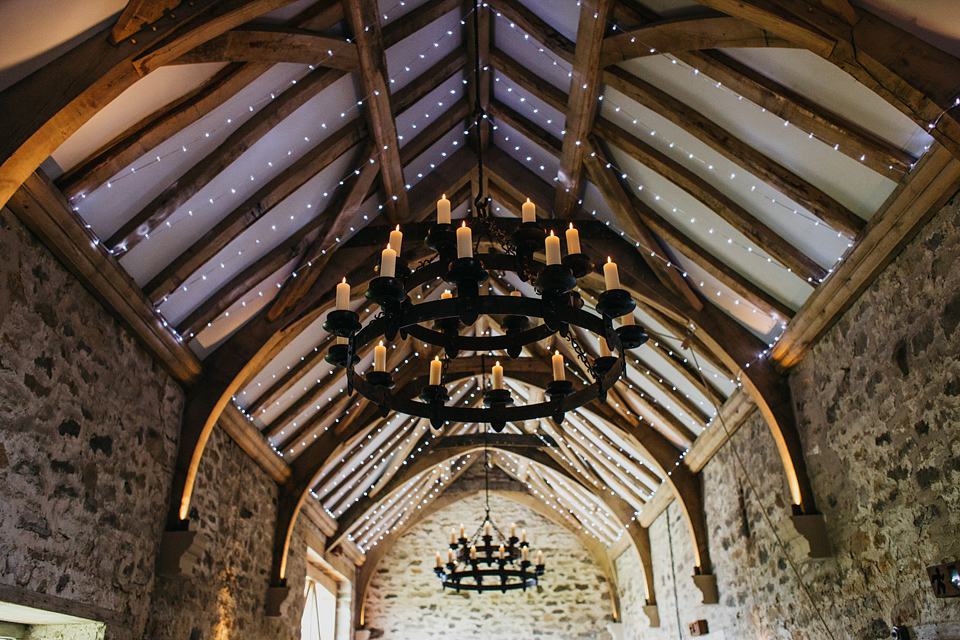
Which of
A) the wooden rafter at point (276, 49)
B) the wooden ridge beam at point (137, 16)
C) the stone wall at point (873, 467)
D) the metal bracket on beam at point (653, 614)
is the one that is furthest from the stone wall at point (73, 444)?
the metal bracket on beam at point (653, 614)

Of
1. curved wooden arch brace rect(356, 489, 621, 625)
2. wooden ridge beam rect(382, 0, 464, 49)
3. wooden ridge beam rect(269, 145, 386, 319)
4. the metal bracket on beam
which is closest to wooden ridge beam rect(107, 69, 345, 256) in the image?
wooden ridge beam rect(382, 0, 464, 49)

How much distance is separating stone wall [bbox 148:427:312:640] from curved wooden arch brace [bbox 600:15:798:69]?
3.97 meters

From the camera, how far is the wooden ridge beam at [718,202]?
3875 mm

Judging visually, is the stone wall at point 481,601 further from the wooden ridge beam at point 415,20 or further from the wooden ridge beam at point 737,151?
the wooden ridge beam at point 415,20

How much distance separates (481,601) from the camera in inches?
395

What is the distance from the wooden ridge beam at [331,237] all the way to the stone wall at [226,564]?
1.26 m

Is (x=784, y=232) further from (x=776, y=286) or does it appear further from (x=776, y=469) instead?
(x=776, y=469)

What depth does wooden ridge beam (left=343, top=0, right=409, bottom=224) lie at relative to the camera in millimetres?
3667

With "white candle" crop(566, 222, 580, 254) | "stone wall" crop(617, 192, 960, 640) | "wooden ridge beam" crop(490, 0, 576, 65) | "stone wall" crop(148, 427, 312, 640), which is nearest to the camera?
"white candle" crop(566, 222, 580, 254)

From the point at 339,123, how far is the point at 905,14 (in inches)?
124

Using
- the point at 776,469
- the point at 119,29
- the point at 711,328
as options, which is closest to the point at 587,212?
the point at 711,328

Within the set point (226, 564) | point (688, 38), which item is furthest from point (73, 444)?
point (688, 38)

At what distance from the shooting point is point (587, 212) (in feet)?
17.6

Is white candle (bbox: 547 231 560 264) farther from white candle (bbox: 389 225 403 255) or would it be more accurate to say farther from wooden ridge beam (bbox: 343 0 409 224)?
wooden ridge beam (bbox: 343 0 409 224)
